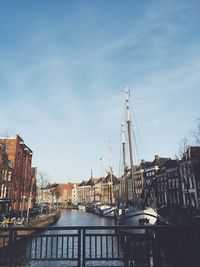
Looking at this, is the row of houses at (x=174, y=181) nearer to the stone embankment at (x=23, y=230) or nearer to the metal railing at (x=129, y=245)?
the stone embankment at (x=23, y=230)

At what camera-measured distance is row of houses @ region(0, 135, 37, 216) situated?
53009 millimetres

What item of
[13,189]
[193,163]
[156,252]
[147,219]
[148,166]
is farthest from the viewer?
[148,166]

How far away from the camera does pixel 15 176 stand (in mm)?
57250

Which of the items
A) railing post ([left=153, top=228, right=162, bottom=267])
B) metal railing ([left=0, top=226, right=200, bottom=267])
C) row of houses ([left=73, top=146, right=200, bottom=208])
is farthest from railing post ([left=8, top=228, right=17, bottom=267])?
row of houses ([left=73, top=146, right=200, bottom=208])

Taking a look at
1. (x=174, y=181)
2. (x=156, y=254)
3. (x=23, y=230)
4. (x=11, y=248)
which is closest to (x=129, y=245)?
(x=156, y=254)

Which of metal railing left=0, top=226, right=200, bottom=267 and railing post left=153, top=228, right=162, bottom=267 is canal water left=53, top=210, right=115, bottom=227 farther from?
railing post left=153, top=228, right=162, bottom=267

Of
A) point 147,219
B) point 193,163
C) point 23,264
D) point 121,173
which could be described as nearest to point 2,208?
point 121,173

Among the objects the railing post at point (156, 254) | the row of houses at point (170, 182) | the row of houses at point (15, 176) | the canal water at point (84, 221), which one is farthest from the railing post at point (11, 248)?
the canal water at point (84, 221)

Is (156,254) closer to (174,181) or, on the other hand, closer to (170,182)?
(174,181)

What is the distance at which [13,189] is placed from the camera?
2320 inches

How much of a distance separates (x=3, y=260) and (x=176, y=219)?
34.5 metres

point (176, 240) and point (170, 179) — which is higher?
point (170, 179)

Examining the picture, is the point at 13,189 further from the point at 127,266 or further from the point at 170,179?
the point at 127,266

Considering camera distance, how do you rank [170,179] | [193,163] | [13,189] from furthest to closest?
1. [170,179]
2. [13,189]
3. [193,163]
